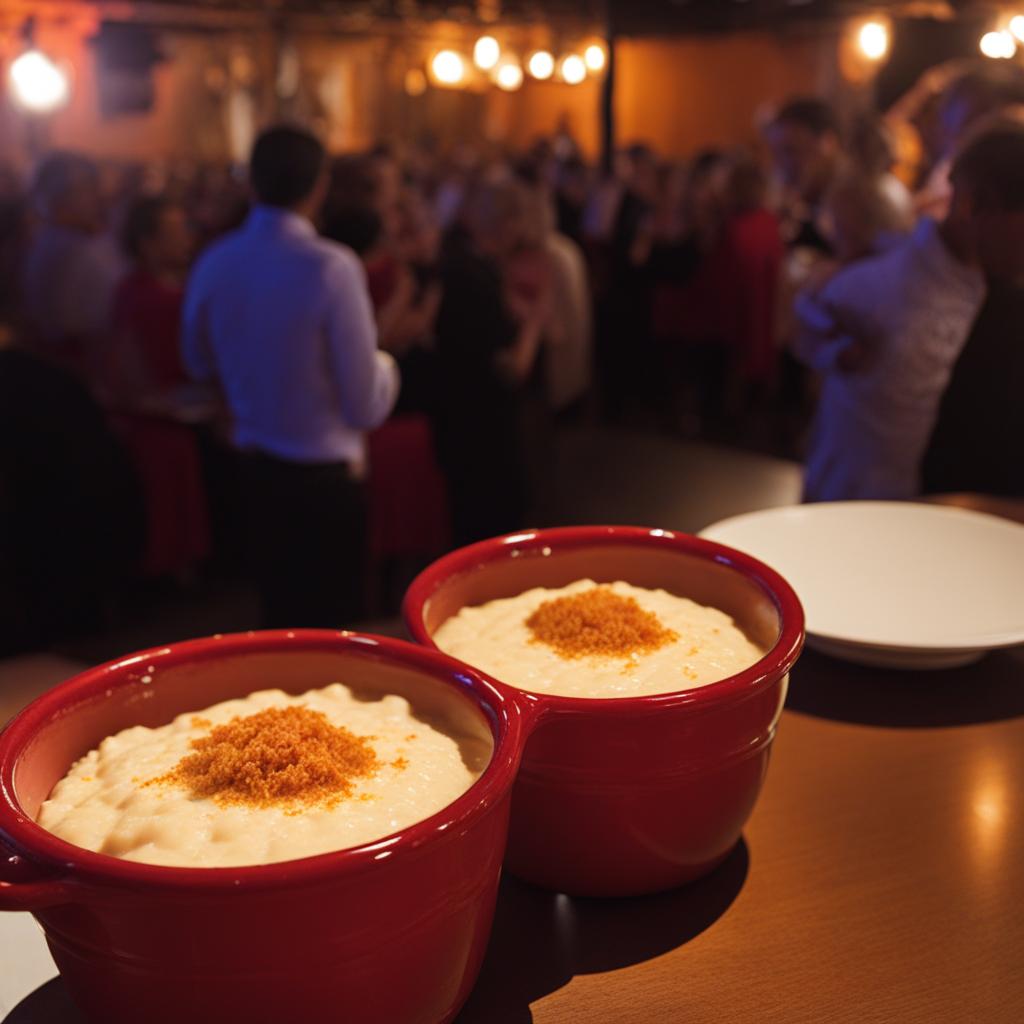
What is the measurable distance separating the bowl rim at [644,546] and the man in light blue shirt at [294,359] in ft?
5.49

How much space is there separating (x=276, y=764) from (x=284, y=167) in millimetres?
2125

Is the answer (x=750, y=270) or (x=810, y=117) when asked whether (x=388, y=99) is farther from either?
(x=810, y=117)

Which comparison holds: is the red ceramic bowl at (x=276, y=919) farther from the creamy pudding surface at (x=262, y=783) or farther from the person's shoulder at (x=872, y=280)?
the person's shoulder at (x=872, y=280)

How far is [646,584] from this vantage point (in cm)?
94

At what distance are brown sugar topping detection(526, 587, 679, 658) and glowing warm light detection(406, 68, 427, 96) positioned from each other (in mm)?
17001

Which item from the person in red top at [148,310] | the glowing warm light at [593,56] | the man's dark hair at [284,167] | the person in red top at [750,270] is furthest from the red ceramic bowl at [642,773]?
the glowing warm light at [593,56]

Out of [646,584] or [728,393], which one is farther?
[728,393]

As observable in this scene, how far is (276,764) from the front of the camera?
631mm

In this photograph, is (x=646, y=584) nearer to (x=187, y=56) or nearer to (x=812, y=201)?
(x=812, y=201)

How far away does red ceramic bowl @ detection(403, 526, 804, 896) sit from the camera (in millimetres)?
648

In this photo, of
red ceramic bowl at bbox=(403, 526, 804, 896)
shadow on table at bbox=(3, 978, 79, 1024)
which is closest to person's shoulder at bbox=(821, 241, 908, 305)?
red ceramic bowl at bbox=(403, 526, 804, 896)

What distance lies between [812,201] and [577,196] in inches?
133

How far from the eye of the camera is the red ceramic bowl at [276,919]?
0.50 meters

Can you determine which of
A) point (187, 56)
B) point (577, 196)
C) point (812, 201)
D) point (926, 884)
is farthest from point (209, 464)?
point (187, 56)
